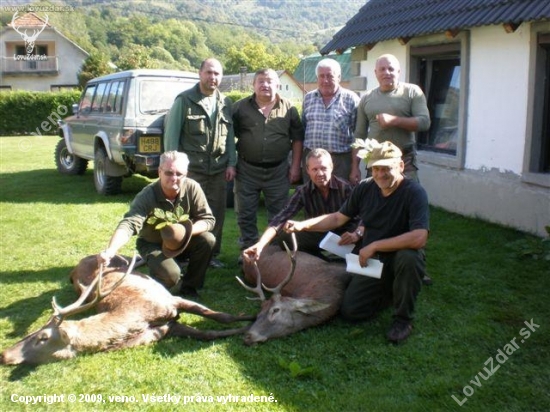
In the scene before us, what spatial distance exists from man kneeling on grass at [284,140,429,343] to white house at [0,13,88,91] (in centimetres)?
4769

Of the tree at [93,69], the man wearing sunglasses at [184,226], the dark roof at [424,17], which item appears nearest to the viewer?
the man wearing sunglasses at [184,226]

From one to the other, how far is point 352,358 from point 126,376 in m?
1.54

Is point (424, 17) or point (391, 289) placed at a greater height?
point (424, 17)

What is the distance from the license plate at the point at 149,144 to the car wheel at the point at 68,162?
433cm

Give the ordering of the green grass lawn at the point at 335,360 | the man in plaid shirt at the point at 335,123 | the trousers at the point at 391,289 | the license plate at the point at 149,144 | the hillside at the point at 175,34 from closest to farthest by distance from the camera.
Result: the green grass lawn at the point at 335,360 < the trousers at the point at 391,289 < the man in plaid shirt at the point at 335,123 < the license plate at the point at 149,144 < the hillside at the point at 175,34

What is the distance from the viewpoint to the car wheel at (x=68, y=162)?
14203 millimetres

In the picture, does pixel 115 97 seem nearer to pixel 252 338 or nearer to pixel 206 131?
pixel 206 131

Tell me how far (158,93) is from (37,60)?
42.5 metres

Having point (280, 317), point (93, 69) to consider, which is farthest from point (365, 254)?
point (93, 69)

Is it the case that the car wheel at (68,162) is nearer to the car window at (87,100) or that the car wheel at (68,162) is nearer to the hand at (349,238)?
the car window at (87,100)

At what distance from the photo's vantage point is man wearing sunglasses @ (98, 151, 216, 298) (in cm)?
525

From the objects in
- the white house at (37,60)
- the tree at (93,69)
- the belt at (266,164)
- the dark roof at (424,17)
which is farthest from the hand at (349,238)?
the white house at (37,60)

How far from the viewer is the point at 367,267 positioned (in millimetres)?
4781

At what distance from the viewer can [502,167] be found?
821cm
